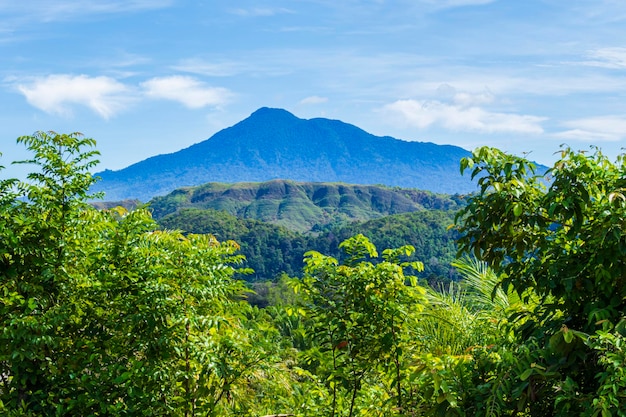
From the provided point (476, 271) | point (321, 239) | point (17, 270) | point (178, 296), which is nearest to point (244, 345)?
point (178, 296)

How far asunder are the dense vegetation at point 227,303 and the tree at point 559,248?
0.04ft

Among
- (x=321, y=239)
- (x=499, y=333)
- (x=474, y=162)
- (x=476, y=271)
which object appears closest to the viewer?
(x=474, y=162)

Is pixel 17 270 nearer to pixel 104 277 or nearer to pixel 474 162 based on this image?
pixel 104 277

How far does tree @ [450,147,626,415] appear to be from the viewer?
10.2 ft

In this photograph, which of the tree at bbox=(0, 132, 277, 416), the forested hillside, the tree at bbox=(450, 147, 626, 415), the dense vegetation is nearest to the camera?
the tree at bbox=(450, 147, 626, 415)

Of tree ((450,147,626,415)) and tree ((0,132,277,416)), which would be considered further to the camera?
tree ((0,132,277,416))

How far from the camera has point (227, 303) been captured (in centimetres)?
451

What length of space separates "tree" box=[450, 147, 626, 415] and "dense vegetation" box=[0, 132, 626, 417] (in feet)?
0.04

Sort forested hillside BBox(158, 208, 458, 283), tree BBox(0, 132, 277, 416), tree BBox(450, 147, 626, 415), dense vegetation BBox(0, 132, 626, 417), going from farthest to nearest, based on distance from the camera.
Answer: forested hillside BBox(158, 208, 458, 283), tree BBox(0, 132, 277, 416), dense vegetation BBox(0, 132, 626, 417), tree BBox(450, 147, 626, 415)

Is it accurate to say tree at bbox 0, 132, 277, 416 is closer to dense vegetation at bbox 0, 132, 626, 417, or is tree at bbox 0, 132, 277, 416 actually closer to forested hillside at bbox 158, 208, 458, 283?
dense vegetation at bbox 0, 132, 626, 417

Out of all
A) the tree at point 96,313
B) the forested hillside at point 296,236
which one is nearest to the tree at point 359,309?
the tree at point 96,313

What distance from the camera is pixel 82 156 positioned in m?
4.25

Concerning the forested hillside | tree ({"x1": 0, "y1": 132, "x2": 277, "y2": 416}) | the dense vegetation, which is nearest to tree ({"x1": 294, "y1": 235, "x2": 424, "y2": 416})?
the dense vegetation

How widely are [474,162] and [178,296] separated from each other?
2.07 meters
